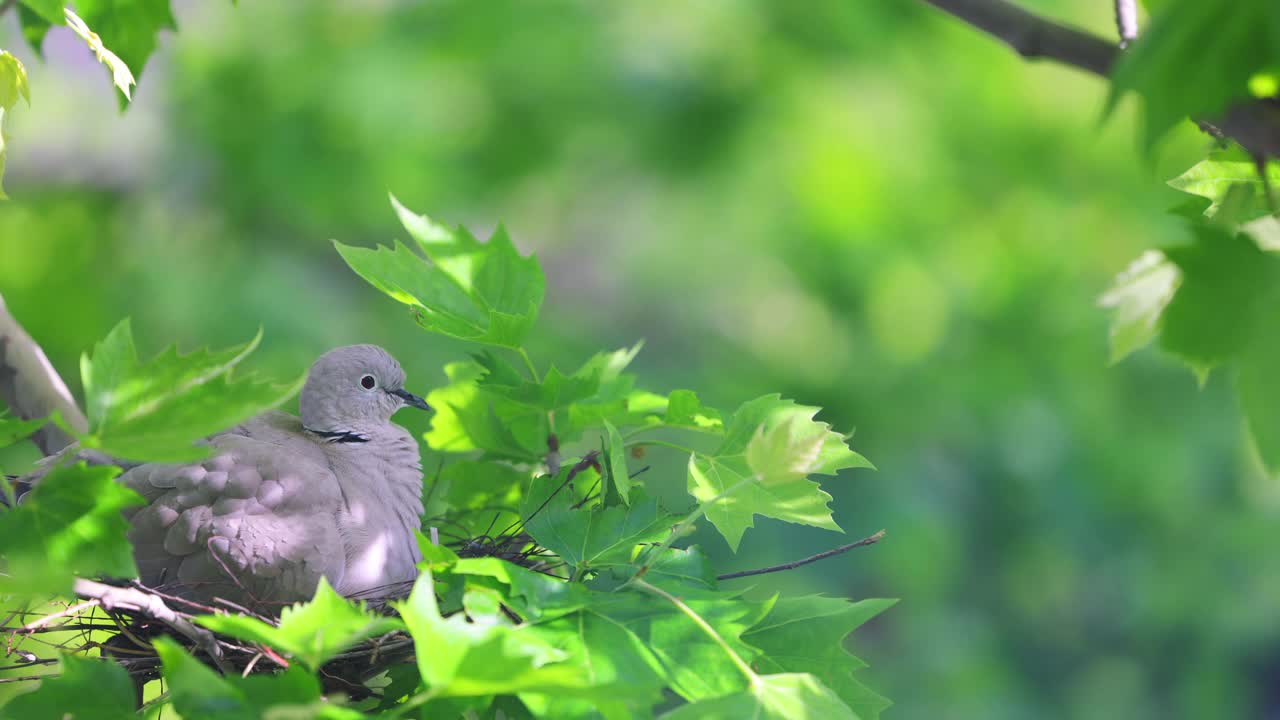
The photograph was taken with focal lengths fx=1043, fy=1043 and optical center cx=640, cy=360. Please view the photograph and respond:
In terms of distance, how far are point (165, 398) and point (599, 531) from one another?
29cm

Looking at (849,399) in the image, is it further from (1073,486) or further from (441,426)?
(441,426)

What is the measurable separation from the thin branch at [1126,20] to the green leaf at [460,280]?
0.42 meters

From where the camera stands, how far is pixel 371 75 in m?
3.83

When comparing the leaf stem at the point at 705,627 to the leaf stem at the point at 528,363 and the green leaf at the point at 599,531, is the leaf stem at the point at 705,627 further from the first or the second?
the leaf stem at the point at 528,363

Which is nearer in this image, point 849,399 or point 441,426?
point 441,426

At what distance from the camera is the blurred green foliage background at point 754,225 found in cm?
395

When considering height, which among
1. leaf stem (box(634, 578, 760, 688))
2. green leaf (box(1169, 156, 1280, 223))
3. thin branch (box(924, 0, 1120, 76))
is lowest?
leaf stem (box(634, 578, 760, 688))

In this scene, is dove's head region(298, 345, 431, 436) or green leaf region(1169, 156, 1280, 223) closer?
green leaf region(1169, 156, 1280, 223)

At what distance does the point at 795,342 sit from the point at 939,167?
97 centimetres

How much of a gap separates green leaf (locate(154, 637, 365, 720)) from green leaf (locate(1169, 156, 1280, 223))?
1.82 ft

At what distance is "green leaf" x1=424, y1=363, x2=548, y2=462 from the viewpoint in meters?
0.88

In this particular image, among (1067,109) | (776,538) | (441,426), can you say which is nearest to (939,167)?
(1067,109)

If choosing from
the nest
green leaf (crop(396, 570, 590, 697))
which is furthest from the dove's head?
green leaf (crop(396, 570, 590, 697))

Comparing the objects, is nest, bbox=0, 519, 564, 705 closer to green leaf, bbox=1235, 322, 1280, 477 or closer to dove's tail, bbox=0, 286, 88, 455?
dove's tail, bbox=0, 286, 88, 455
